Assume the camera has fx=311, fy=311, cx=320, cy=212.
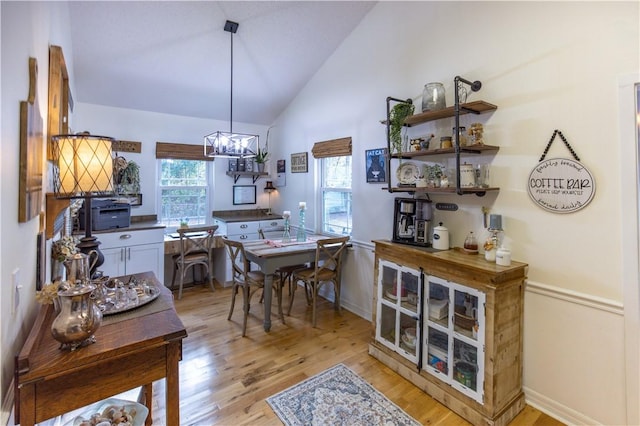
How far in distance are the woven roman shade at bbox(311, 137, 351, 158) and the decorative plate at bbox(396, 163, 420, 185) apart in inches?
33.9

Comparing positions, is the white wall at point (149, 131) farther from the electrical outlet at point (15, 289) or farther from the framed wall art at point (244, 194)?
the electrical outlet at point (15, 289)

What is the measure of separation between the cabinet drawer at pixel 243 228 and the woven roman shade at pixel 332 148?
1367mm

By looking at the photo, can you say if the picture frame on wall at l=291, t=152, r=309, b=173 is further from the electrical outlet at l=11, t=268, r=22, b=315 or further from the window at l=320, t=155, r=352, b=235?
the electrical outlet at l=11, t=268, r=22, b=315

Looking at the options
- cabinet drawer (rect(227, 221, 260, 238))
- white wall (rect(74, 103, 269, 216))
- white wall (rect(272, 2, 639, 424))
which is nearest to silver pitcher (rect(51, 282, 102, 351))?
white wall (rect(272, 2, 639, 424))

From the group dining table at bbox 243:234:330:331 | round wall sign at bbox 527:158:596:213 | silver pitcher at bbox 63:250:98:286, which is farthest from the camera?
dining table at bbox 243:234:330:331

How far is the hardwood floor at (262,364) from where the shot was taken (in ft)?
6.48

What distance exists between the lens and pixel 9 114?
0.88m

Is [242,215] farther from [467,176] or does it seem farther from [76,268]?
[76,268]

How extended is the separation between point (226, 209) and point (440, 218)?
3.35 metres

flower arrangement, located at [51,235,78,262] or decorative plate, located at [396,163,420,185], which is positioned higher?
decorative plate, located at [396,163,420,185]

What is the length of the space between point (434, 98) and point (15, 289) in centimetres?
260

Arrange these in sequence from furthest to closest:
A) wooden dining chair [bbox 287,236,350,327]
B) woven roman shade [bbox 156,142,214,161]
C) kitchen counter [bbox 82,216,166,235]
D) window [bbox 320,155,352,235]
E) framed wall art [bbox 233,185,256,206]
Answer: framed wall art [bbox 233,185,256,206] < woven roman shade [bbox 156,142,214,161] < window [bbox 320,155,352,235] < kitchen counter [bbox 82,216,166,235] < wooden dining chair [bbox 287,236,350,327]

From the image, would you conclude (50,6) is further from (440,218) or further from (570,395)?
(570,395)

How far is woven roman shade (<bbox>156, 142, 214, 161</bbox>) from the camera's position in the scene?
425 centimetres
